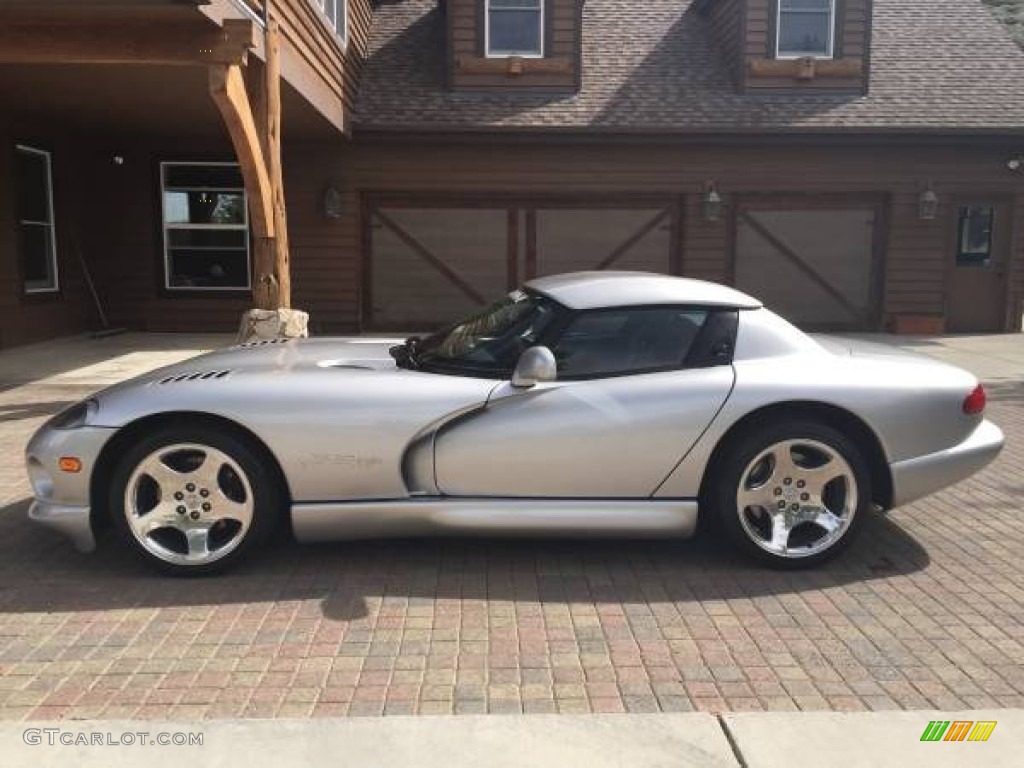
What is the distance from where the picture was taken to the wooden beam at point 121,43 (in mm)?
7035

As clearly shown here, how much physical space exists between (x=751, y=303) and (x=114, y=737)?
315 cm

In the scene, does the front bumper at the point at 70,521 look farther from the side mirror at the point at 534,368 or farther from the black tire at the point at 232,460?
the side mirror at the point at 534,368

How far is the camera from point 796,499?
4.06 metres

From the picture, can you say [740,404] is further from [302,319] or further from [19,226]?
[19,226]

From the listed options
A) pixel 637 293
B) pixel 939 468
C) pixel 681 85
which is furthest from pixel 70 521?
pixel 681 85

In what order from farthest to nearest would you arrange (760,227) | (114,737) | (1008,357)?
(760,227) → (1008,357) → (114,737)

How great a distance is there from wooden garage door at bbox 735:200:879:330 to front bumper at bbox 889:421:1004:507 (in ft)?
33.1

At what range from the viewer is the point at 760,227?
45.8ft

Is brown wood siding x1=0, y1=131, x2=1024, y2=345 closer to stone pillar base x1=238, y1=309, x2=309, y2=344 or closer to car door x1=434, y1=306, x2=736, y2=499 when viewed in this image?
stone pillar base x1=238, y1=309, x2=309, y2=344

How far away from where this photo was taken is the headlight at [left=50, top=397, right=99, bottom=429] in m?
3.92

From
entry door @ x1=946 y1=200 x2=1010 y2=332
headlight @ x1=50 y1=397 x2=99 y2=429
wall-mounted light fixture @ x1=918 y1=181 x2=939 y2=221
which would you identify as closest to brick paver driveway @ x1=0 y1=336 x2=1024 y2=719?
headlight @ x1=50 y1=397 x2=99 y2=429

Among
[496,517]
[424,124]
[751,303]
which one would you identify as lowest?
[496,517]

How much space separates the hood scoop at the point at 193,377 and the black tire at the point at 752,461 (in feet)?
7.37

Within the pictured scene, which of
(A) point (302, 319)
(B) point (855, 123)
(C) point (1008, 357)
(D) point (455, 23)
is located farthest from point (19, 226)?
(C) point (1008, 357)
